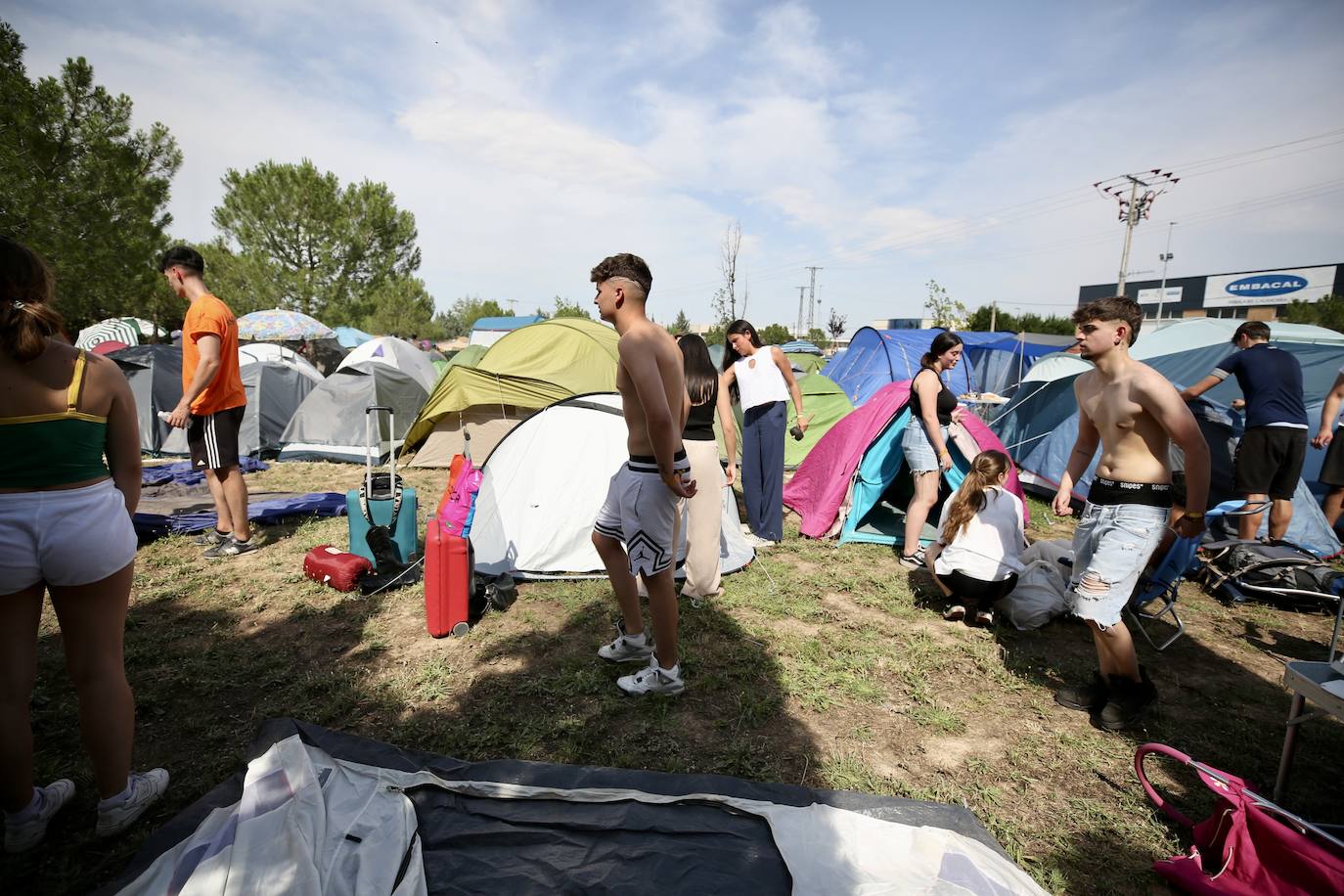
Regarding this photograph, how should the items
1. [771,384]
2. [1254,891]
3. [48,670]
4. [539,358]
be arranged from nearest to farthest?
1. [1254,891]
2. [48,670]
3. [771,384]
4. [539,358]

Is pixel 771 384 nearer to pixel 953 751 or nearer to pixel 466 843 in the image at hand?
pixel 953 751

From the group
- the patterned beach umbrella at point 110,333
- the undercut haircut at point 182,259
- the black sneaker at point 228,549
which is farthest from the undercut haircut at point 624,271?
the patterned beach umbrella at point 110,333

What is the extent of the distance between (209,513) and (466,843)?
5.18m

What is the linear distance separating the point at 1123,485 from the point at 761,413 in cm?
279

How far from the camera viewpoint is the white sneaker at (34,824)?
6.61ft

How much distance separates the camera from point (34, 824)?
2.05 meters

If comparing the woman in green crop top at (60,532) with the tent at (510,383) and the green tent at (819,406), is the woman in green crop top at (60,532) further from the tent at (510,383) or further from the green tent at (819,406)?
the green tent at (819,406)

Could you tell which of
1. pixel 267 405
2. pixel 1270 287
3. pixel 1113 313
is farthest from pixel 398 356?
pixel 1270 287

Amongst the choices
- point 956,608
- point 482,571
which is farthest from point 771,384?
point 482,571

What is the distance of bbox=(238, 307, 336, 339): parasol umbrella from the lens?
19.2 m

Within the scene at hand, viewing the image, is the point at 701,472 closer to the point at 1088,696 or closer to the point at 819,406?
the point at 1088,696

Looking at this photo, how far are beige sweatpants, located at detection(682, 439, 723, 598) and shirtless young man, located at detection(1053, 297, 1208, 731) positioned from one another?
201 centimetres

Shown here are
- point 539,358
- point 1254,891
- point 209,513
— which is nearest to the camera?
point 1254,891

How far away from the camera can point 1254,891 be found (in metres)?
1.75
